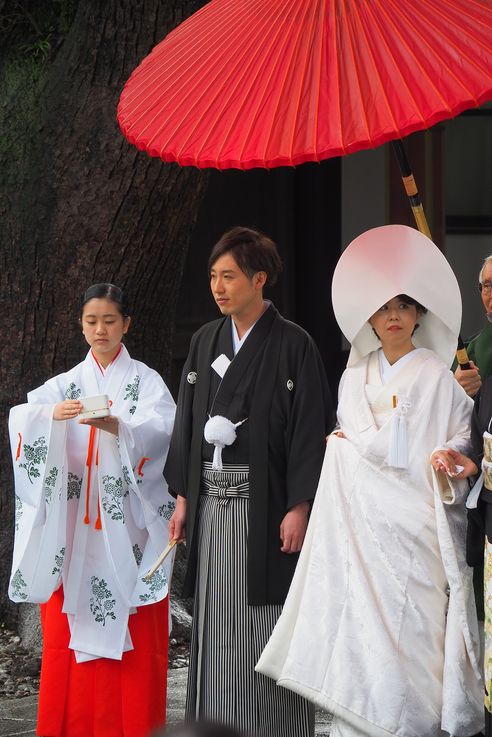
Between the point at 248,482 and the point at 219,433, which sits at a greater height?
the point at 219,433

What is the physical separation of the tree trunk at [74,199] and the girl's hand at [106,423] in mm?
1511

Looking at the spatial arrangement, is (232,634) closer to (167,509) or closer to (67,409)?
(167,509)

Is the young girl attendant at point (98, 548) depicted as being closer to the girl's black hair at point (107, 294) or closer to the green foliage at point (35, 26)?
the girl's black hair at point (107, 294)

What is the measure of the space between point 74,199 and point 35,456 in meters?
1.65

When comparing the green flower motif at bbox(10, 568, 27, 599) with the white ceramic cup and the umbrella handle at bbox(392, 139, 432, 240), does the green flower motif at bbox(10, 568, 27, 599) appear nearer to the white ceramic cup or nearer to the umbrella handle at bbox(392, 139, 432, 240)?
the white ceramic cup

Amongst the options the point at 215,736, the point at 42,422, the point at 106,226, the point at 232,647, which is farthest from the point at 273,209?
the point at 215,736

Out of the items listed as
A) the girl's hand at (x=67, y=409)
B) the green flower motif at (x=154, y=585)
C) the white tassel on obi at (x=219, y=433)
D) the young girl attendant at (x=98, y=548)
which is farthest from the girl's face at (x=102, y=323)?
the green flower motif at (x=154, y=585)

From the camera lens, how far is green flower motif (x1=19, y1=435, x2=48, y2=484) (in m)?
4.32

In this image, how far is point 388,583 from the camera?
3.56 meters

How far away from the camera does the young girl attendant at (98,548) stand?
4281mm

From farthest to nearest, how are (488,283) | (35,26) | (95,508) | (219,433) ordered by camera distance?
(35,26), (95,508), (488,283), (219,433)

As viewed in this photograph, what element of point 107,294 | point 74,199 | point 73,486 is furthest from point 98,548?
point 74,199

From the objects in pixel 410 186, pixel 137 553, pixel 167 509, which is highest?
pixel 410 186

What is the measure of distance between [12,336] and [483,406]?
2.93 m
